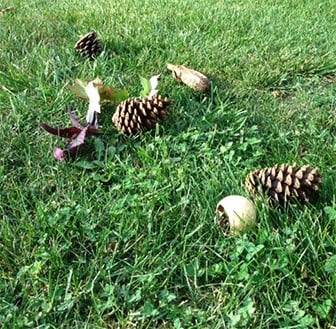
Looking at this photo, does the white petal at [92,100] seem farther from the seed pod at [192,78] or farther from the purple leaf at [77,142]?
the seed pod at [192,78]

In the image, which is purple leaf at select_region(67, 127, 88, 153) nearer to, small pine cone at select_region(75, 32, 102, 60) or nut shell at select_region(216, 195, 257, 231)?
nut shell at select_region(216, 195, 257, 231)

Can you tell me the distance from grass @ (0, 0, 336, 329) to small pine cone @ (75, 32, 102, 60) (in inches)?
1.9

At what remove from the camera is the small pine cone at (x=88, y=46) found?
2447 millimetres

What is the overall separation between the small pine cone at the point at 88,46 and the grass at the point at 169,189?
1.9 inches

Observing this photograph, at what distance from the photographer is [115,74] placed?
2281mm

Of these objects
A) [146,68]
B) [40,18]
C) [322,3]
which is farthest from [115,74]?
[322,3]

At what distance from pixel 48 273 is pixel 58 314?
0.14m

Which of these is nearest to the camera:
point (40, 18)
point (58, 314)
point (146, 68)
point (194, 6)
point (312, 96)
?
point (58, 314)

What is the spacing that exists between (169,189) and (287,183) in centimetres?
39

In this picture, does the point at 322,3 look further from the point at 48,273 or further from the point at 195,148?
the point at 48,273

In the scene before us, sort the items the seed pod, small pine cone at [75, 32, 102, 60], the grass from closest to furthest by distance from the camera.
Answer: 1. the grass
2. the seed pod
3. small pine cone at [75, 32, 102, 60]

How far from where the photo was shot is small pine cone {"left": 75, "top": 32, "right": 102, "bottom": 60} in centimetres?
245

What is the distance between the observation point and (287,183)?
148 cm

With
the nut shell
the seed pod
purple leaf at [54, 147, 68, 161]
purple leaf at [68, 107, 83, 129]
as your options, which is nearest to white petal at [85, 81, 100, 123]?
purple leaf at [68, 107, 83, 129]
